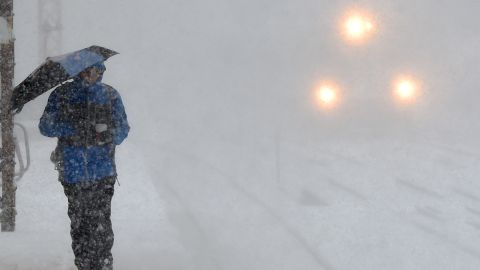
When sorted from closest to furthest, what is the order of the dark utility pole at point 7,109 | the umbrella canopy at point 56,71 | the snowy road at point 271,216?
1. the umbrella canopy at point 56,71
2. the dark utility pole at point 7,109
3. the snowy road at point 271,216

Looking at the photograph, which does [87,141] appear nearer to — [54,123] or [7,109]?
[54,123]

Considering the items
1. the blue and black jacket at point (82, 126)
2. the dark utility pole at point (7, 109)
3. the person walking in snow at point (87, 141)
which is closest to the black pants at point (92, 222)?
the person walking in snow at point (87, 141)

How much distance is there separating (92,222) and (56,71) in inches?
46.7

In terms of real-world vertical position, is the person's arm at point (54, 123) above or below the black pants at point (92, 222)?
above

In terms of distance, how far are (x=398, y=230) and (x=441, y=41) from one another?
27.6 meters

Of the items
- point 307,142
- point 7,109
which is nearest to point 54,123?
point 7,109

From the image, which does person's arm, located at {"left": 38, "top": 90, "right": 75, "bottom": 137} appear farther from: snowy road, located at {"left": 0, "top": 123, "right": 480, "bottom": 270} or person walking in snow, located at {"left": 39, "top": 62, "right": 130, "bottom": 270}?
snowy road, located at {"left": 0, "top": 123, "right": 480, "bottom": 270}

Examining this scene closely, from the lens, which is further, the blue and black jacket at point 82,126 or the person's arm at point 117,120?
the person's arm at point 117,120

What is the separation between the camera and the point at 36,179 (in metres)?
10.4

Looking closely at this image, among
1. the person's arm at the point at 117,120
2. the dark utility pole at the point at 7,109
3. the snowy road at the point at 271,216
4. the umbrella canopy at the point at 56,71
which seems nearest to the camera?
the umbrella canopy at the point at 56,71

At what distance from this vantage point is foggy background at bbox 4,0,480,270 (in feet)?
30.3

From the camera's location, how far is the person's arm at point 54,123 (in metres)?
3.65

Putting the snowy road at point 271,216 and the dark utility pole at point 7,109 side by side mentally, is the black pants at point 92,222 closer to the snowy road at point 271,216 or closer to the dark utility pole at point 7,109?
the snowy road at point 271,216

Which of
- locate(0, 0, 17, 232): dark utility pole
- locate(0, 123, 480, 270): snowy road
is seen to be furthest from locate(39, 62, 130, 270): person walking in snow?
locate(0, 0, 17, 232): dark utility pole
